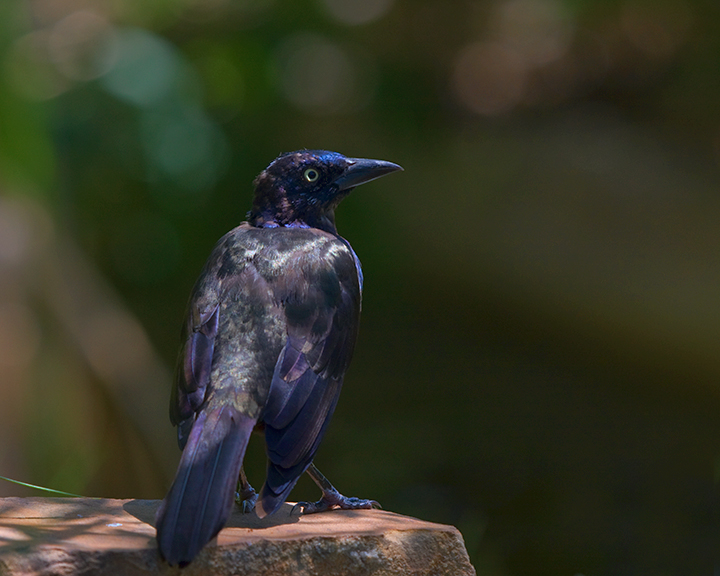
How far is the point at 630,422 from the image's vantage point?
22.2 feet

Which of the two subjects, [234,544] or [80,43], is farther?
[80,43]

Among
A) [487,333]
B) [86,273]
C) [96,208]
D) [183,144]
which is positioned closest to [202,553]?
[183,144]

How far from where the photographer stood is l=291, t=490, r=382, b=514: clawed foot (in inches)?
108

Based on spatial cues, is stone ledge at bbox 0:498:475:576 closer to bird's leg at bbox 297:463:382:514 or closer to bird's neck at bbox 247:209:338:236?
bird's leg at bbox 297:463:382:514

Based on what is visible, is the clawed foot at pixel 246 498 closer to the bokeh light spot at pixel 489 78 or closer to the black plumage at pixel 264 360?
the black plumage at pixel 264 360

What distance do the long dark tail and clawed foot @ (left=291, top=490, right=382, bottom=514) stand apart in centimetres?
52

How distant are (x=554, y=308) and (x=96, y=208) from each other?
350 centimetres

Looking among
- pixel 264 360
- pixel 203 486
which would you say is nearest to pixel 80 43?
pixel 264 360

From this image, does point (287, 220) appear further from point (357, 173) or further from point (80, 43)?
point (80, 43)

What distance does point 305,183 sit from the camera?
313 centimetres

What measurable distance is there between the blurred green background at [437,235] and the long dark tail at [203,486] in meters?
2.74

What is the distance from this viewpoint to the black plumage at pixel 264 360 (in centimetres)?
215

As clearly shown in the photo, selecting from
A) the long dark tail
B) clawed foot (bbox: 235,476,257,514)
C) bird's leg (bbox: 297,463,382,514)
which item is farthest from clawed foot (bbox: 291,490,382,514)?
the long dark tail

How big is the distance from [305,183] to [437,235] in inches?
143
